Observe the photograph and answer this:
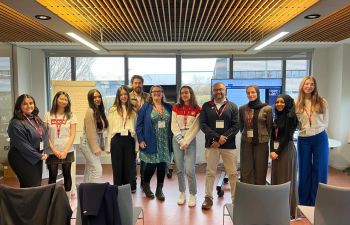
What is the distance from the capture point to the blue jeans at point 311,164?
3611mm

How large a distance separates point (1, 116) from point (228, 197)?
4.40 meters

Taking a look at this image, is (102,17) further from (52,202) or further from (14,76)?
(14,76)

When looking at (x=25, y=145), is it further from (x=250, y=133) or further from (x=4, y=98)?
(x=4, y=98)

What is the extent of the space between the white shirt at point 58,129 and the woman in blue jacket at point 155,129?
0.90m

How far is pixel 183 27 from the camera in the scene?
14.2 feet

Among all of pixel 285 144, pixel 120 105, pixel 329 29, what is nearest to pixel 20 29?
pixel 120 105

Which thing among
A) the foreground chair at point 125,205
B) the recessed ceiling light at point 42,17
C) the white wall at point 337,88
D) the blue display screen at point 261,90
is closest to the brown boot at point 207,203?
the foreground chair at point 125,205

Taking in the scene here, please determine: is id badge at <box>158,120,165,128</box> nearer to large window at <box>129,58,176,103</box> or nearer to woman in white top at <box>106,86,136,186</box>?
woman in white top at <box>106,86,136,186</box>

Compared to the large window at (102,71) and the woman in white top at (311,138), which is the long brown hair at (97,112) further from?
the large window at (102,71)

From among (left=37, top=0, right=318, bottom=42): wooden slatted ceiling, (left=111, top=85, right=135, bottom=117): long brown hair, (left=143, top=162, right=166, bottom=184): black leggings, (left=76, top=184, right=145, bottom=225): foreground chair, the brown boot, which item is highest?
(left=37, top=0, right=318, bottom=42): wooden slatted ceiling

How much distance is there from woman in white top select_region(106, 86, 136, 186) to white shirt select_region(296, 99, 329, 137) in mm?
2088

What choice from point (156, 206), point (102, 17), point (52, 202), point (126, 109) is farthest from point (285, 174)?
point (102, 17)

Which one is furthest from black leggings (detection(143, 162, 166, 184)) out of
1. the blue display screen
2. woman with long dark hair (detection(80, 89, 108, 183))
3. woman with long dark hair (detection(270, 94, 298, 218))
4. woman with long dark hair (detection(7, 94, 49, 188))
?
the blue display screen

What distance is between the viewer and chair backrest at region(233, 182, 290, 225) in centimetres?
236
